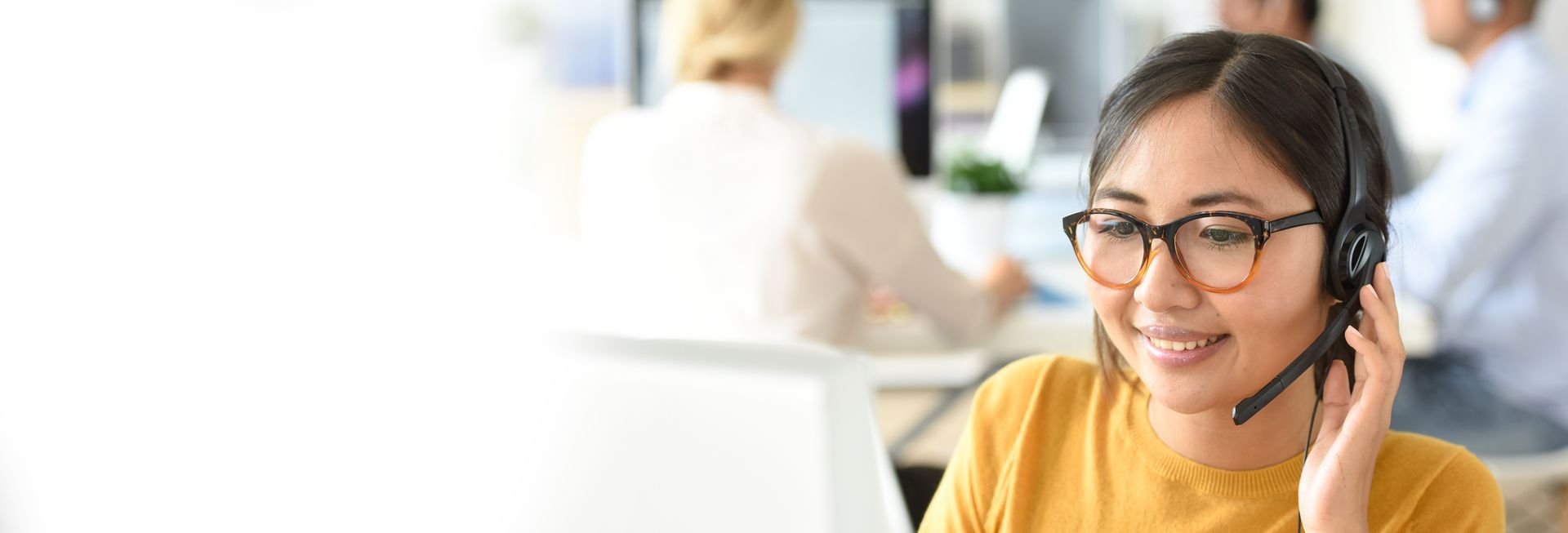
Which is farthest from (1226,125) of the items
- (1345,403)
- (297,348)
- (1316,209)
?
(297,348)

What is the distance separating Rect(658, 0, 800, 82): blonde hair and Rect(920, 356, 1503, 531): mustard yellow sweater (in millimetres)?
850

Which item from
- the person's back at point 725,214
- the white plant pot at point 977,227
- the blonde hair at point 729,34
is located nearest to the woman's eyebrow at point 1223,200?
the person's back at point 725,214

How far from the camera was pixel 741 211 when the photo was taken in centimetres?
159

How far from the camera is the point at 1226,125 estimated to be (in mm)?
745

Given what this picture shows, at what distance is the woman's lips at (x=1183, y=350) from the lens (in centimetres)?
77

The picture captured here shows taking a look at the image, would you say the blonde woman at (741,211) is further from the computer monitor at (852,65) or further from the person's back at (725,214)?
the computer monitor at (852,65)

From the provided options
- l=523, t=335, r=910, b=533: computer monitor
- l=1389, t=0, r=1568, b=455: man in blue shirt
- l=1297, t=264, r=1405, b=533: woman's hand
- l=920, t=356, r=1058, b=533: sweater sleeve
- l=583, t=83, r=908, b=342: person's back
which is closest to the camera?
l=523, t=335, r=910, b=533: computer monitor

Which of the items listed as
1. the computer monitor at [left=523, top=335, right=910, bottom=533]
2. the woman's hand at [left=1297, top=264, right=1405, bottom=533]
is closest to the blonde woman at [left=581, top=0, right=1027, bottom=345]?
the woman's hand at [left=1297, top=264, right=1405, bottom=533]

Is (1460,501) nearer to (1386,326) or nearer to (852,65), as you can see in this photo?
(1386,326)

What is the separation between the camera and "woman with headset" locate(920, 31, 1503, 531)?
737 mm

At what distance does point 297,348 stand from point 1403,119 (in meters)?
4.74

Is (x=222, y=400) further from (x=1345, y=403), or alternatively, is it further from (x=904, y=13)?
(x=904, y=13)

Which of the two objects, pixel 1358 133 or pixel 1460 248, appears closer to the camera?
pixel 1358 133

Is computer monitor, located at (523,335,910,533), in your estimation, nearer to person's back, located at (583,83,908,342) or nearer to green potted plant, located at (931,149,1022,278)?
person's back, located at (583,83,908,342)
